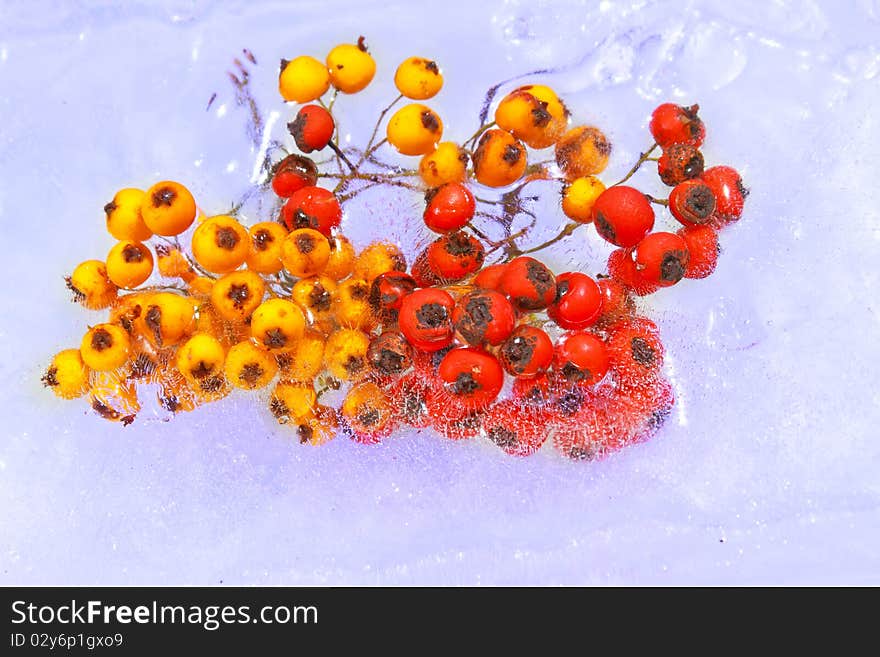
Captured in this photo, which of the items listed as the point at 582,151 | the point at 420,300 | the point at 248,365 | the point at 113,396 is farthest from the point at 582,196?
the point at 113,396

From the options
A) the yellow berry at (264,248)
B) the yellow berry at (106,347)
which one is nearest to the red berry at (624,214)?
the yellow berry at (264,248)

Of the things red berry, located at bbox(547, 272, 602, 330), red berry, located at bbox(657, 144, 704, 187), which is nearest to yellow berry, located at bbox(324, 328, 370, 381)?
red berry, located at bbox(547, 272, 602, 330)

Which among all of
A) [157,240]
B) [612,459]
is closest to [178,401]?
[157,240]

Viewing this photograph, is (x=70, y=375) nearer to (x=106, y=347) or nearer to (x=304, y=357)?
(x=106, y=347)

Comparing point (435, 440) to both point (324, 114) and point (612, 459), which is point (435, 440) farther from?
point (324, 114)

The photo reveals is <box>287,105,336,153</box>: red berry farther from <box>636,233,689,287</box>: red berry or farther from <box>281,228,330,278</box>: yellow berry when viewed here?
<box>636,233,689,287</box>: red berry

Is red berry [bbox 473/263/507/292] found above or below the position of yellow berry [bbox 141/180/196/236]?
below
